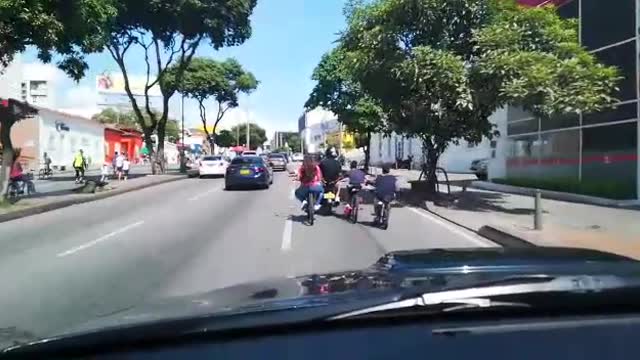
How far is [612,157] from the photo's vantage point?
22.2 metres

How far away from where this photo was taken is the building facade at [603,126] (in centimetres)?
2105

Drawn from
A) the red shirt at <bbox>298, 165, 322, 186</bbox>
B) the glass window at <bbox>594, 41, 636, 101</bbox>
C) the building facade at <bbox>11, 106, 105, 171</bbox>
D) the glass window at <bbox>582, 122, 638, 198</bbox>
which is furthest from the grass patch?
the building facade at <bbox>11, 106, 105, 171</bbox>

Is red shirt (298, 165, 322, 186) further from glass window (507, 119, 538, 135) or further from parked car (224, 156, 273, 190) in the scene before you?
glass window (507, 119, 538, 135)

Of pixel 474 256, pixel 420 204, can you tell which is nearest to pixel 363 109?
pixel 420 204

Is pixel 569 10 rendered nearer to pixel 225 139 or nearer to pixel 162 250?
pixel 162 250

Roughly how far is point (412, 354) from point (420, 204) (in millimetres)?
20364

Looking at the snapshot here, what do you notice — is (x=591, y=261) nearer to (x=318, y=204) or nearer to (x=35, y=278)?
(x=35, y=278)

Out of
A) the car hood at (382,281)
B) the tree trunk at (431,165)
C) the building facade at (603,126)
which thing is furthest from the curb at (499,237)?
the car hood at (382,281)

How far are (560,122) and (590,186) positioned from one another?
12.6ft

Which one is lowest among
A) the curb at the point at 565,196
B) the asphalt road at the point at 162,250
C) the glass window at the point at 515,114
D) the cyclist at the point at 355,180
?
the asphalt road at the point at 162,250

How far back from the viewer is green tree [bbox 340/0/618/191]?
1814 centimetres

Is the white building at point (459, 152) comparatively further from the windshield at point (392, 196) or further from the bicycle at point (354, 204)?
the bicycle at point (354, 204)

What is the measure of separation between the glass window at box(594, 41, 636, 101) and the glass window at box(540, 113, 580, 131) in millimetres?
2157

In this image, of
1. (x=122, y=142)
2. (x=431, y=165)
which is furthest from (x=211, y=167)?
(x=122, y=142)
